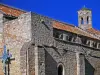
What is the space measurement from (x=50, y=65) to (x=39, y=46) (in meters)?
2.64

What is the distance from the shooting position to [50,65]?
29094 mm

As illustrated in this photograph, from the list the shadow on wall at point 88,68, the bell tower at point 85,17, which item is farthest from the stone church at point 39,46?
the bell tower at point 85,17

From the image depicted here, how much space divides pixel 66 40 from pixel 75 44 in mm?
1539

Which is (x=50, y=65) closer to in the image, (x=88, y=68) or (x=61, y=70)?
(x=61, y=70)

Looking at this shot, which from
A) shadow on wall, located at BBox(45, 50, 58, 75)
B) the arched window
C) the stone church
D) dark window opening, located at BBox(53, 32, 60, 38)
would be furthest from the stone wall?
the arched window

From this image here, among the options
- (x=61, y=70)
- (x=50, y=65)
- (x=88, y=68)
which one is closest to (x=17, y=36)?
(x=50, y=65)

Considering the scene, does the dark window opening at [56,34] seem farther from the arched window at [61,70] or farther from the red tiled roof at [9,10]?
the red tiled roof at [9,10]

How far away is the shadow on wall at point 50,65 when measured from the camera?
2860 cm

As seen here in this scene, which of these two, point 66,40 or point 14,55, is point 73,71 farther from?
point 14,55

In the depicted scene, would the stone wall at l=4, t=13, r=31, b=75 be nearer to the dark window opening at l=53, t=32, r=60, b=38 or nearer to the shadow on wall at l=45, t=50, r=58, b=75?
the shadow on wall at l=45, t=50, r=58, b=75

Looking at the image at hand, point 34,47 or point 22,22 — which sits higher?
point 22,22

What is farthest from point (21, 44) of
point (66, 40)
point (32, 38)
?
point (66, 40)

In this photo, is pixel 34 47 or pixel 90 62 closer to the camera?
pixel 34 47

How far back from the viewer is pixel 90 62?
117 feet
